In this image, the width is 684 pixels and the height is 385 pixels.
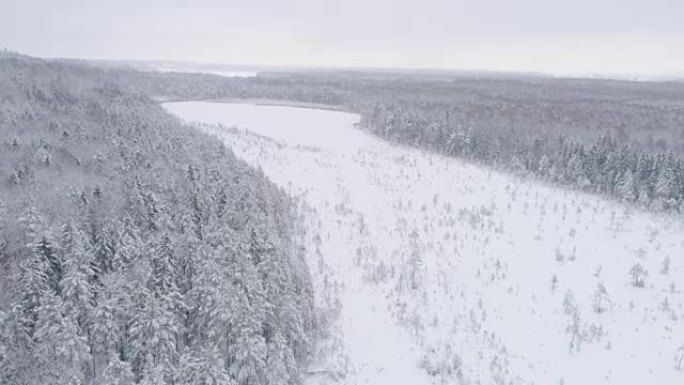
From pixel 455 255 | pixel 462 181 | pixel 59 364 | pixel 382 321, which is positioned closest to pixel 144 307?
pixel 59 364

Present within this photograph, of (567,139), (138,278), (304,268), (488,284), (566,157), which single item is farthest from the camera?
(567,139)

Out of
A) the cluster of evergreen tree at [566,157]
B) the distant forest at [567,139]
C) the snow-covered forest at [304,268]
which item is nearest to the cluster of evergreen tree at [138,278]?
the snow-covered forest at [304,268]

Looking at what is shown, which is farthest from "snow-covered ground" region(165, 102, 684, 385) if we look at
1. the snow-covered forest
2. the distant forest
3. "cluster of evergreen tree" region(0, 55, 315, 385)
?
the distant forest

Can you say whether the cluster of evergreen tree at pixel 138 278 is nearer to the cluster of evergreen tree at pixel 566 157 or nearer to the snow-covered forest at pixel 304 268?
the snow-covered forest at pixel 304 268

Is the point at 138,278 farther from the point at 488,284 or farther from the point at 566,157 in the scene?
the point at 566,157

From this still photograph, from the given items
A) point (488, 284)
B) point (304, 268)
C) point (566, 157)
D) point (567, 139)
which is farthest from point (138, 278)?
point (567, 139)

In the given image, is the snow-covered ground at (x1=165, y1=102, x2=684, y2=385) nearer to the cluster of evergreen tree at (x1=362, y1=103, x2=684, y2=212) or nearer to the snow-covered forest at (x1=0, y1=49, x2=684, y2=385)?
the snow-covered forest at (x1=0, y1=49, x2=684, y2=385)
